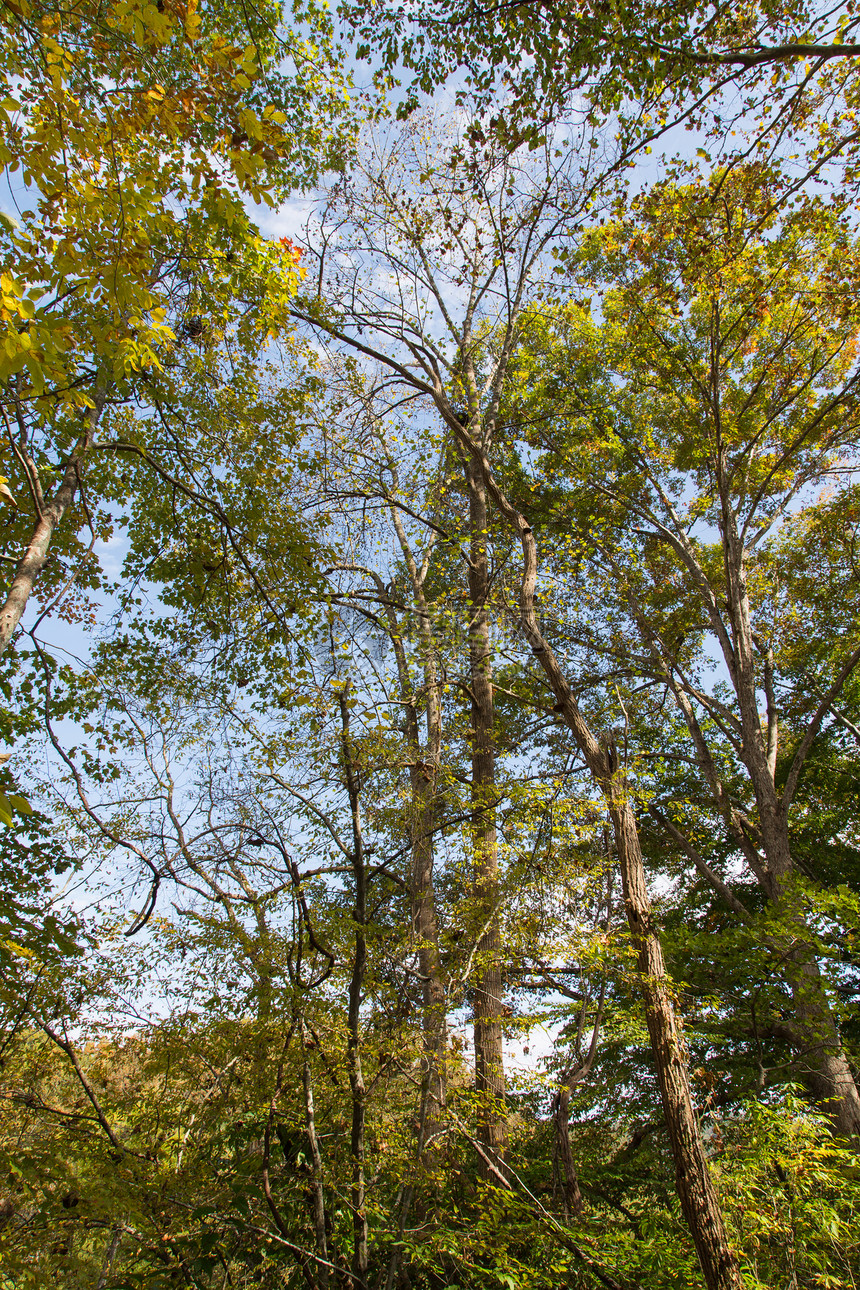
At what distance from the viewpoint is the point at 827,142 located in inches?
220

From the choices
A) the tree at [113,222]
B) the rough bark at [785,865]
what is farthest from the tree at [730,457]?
the tree at [113,222]

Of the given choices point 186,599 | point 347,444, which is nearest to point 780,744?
point 347,444

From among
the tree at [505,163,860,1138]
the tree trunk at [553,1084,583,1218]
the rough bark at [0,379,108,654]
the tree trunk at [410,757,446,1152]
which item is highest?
the tree at [505,163,860,1138]

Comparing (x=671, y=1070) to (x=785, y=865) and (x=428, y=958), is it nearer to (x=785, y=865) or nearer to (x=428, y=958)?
(x=428, y=958)

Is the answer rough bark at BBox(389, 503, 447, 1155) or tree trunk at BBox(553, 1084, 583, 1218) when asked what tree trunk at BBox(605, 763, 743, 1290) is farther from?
rough bark at BBox(389, 503, 447, 1155)

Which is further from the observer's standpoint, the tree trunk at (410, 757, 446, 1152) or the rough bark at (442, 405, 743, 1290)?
the tree trunk at (410, 757, 446, 1152)

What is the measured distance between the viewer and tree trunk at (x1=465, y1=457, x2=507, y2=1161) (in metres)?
5.24

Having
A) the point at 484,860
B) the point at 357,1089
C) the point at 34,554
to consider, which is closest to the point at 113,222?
the point at 34,554

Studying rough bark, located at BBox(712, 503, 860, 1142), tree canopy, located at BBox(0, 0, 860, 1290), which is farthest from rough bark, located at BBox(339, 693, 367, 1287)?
rough bark, located at BBox(712, 503, 860, 1142)

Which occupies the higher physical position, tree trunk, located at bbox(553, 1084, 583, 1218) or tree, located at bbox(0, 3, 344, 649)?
tree, located at bbox(0, 3, 344, 649)

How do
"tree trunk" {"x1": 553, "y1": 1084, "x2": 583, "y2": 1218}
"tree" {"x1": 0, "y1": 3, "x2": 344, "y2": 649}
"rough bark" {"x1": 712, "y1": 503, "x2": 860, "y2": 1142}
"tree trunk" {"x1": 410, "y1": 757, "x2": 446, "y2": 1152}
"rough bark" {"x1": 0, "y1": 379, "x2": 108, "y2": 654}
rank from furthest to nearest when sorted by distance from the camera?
"rough bark" {"x1": 712, "y1": 503, "x2": 860, "y2": 1142}, "tree trunk" {"x1": 553, "y1": 1084, "x2": 583, "y2": 1218}, "tree trunk" {"x1": 410, "y1": 757, "x2": 446, "y2": 1152}, "rough bark" {"x1": 0, "y1": 379, "x2": 108, "y2": 654}, "tree" {"x1": 0, "y1": 3, "x2": 344, "y2": 649}

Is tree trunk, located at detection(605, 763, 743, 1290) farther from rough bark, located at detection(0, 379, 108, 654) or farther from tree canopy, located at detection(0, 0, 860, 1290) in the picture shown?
rough bark, located at detection(0, 379, 108, 654)

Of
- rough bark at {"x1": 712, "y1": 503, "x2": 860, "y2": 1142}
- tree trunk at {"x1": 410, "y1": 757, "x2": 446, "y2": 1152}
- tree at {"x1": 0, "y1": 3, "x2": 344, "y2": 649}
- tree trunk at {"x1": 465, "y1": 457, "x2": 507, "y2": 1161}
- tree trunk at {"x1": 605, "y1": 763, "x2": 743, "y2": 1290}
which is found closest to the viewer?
tree at {"x1": 0, "y1": 3, "x2": 344, "y2": 649}

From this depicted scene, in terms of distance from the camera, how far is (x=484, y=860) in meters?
6.43
